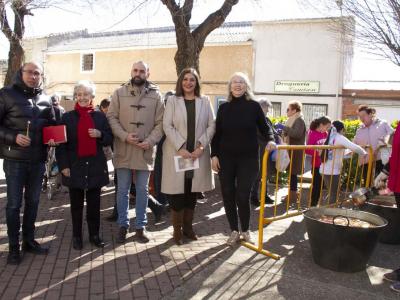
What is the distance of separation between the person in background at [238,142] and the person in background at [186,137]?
158 mm

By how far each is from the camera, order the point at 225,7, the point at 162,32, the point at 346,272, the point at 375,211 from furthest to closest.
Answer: the point at 162,32 → the point at 225,7 → the point at 375,211 → the point at 346,272

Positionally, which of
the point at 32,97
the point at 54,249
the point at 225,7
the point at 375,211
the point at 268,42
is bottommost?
the point at 54,249

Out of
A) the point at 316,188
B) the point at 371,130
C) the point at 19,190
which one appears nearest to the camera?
the point at 19,190

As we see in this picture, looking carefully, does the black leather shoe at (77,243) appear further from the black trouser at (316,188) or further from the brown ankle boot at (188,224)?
the black trouser at (316,188)

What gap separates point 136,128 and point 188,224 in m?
1.30

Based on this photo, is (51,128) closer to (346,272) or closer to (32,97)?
(32,97)

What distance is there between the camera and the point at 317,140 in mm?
6969

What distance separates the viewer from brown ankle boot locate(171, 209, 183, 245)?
5039 millimetres

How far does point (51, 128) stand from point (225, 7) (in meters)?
5.33

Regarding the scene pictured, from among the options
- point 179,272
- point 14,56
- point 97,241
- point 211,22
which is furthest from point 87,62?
point 179,272

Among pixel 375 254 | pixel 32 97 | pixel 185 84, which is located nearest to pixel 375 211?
pixel 375 254

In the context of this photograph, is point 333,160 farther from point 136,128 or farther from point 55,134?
point 55,134

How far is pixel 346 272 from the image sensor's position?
14.3 feet

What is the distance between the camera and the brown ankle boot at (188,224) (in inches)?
204
